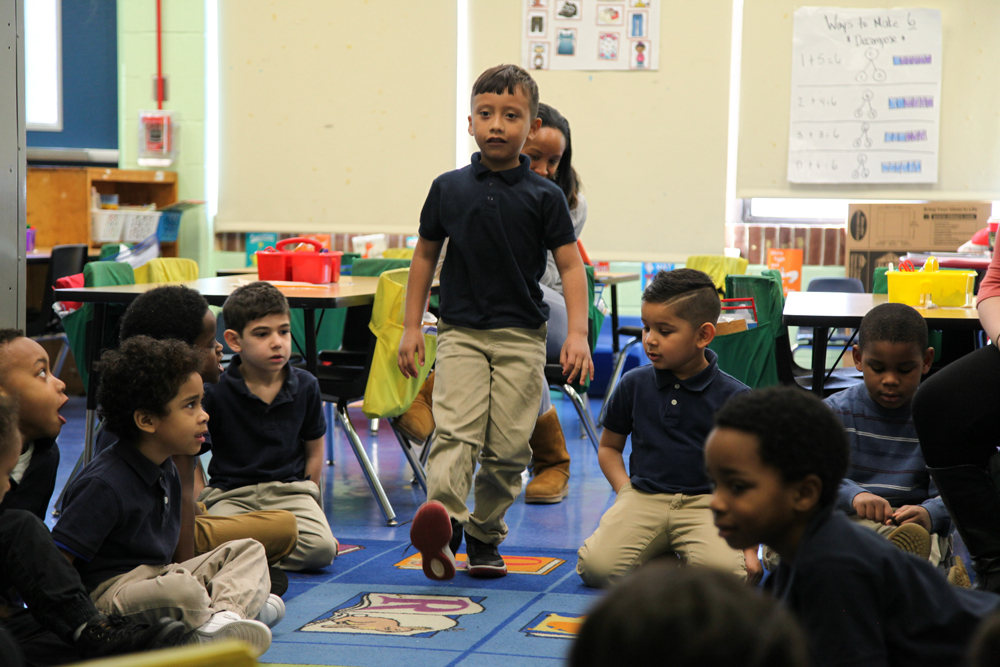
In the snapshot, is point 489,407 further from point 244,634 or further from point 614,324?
point 614,324

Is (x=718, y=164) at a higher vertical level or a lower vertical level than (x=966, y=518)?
higher

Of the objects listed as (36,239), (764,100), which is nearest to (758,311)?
(764,100)

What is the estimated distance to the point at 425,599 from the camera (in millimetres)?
2229

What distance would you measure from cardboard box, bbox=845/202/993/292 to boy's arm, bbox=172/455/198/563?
457cm

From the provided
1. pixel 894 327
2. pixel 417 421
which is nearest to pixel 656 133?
pixel 417 421

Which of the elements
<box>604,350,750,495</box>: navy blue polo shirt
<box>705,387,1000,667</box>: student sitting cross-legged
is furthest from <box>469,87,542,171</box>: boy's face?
<box>705,387,1000,667</box>: student sitting cross-legged

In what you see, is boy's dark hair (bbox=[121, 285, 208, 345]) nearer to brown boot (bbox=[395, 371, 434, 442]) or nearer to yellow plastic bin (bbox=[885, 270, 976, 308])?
brown boot (bbox=[395, 371, 434, 442])

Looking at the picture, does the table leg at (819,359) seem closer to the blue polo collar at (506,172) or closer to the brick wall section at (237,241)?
the blue polo collar at (506,172)

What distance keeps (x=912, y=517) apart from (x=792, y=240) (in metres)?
4.10

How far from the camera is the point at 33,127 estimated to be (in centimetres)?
A: 638

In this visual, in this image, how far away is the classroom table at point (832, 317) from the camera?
234 centimetres

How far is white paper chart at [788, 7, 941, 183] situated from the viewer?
5648mm

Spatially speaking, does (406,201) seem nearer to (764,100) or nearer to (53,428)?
(764,100)

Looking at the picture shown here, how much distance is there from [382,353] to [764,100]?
148 inches
